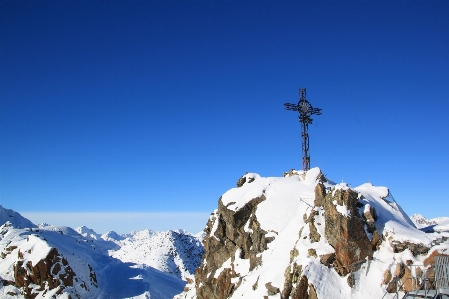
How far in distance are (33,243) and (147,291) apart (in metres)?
28.5

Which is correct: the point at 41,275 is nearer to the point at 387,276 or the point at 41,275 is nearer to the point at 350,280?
the point at 350,280

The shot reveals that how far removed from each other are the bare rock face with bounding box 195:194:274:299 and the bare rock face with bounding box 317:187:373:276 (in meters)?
9.23

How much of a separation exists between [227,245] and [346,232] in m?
19.0

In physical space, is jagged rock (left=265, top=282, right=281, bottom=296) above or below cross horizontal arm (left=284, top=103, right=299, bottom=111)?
below

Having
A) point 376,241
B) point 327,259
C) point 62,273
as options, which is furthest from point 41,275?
point 376,241

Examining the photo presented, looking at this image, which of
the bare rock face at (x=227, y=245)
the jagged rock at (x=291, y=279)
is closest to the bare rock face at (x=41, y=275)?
the bare rock face at (x=227, y=245)

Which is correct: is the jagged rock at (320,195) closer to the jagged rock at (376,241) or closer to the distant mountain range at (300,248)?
the distant mountain range at (300,248)

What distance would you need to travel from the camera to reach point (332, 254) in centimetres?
2617

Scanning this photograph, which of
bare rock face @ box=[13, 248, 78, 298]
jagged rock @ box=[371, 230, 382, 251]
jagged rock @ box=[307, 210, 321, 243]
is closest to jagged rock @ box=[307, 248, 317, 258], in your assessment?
jagged rock @ box=[307, 210, 321, 243]

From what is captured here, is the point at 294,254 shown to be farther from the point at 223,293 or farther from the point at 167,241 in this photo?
→ the point at 167,241

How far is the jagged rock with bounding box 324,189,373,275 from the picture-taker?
1013 inches

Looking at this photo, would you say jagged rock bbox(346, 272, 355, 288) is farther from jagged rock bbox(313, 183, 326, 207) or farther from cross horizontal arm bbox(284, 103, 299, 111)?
cross horizontal arm bbox(284, 103, 299, 111)

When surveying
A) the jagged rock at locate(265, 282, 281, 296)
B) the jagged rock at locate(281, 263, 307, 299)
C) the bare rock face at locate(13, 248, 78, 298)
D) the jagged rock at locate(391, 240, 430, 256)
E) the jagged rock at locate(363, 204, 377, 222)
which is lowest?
the bare rock face at locate(13, 248, 78, 298)

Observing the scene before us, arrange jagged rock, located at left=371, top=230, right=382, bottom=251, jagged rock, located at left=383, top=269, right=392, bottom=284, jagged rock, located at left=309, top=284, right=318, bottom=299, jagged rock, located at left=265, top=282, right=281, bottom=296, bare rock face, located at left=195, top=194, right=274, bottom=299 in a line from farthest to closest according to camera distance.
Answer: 1. bare rock face, located at left=195, top=194, right=274, bottom=299
2. jagged rock, located at left=371, top=230, right=382, bottom=251
3. jagged rock, located at left=265, top=282, right=281, bottom=296
4. jagged rock, located at left=309, top=284, right=318, bottom=299
5. jagged rock, located at left=383, top=269, right=392, bottom=284
